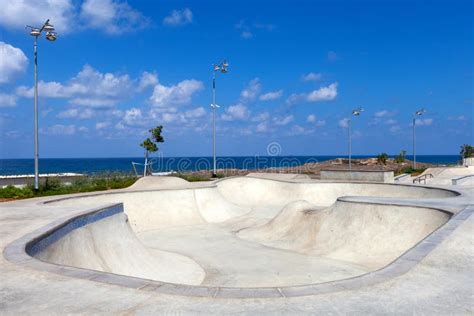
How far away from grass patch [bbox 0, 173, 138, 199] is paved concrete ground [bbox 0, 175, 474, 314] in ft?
37.6

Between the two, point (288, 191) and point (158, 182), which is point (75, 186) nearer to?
point (158, 182)

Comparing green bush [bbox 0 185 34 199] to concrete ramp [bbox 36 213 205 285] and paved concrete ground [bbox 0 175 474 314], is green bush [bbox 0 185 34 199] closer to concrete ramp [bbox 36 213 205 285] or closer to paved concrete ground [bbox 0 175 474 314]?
concrete ramp [bbox 36 213 205 285]

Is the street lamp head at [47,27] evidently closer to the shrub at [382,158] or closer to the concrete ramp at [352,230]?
the concrete ramp at [352,230]

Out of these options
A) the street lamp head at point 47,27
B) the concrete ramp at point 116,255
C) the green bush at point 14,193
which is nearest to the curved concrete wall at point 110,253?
the concrete ramp at point 116,255

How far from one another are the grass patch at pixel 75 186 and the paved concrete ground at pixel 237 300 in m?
11.5

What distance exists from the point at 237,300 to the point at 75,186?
18.1 meters

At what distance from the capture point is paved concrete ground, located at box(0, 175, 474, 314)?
4297mm

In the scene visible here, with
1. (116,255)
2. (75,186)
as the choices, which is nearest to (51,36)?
(75,186)

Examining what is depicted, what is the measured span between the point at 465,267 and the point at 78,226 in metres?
8.31

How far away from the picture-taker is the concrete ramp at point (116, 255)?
8.23 meters

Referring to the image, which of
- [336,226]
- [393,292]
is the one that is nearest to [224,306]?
[393,292]

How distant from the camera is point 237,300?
15.1 ft

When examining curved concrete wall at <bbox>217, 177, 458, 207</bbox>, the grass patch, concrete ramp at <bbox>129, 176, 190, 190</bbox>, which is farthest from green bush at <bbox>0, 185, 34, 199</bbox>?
curved concrete wall at <bbox>217, 177, 458, 207</bbox>

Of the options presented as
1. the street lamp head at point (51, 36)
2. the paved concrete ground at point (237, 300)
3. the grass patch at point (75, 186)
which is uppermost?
the street lamp head at point (51, 36)
